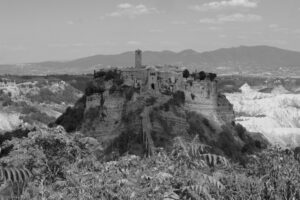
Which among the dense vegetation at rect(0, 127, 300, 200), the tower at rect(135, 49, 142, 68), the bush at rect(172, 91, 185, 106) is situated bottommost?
the bush at rect(172, 91, 185, 106)

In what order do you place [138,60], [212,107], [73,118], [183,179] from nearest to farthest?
[183,179] → [73,118] → [212,107] → [138,60]

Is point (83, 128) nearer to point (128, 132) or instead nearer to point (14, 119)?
point (128, 132)

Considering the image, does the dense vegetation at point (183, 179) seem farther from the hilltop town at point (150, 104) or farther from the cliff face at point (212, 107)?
the cliff face at point (212, 107)

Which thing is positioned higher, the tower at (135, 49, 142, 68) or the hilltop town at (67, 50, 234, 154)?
the tower at (135, 49, 142, 68)

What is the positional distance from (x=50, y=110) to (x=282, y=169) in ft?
523

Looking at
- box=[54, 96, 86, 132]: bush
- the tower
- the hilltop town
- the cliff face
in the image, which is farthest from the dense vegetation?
the tower

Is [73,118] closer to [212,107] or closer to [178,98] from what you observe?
[178,98]

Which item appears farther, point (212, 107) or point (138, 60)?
point (138, 60)

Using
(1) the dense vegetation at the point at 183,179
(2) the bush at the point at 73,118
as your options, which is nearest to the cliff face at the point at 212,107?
(2) the bush at the point at 73,118

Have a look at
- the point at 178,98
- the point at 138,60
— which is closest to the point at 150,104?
the point at 178,98

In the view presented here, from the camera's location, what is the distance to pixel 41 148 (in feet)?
65.8

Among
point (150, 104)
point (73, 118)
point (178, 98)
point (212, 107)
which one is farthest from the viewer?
point (212, 107)

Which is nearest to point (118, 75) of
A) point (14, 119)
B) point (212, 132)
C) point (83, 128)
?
point (83, 128)

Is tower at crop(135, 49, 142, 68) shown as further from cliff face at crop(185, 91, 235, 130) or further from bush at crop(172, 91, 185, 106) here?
cliff face at crop(185, 91, 235, 130)
